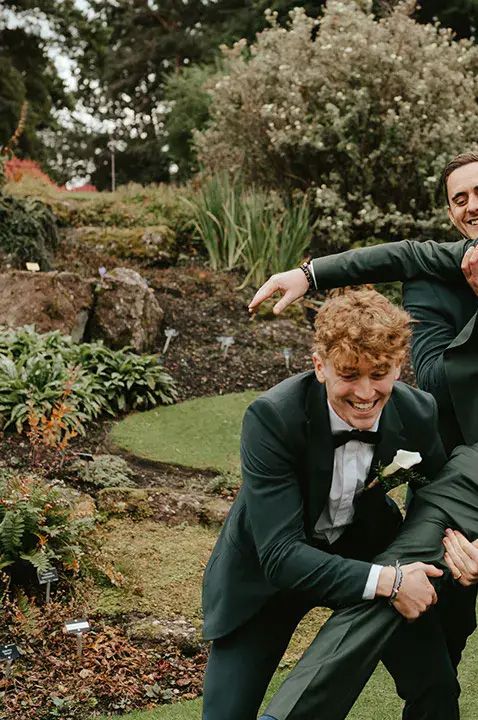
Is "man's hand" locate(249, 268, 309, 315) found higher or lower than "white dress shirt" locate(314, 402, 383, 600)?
higher

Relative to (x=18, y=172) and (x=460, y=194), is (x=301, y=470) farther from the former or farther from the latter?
(x=18, y=172)

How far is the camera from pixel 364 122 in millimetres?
10219

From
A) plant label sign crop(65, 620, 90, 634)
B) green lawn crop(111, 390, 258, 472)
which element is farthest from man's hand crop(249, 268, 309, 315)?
green lawn crop(111, 390, 258, 472)

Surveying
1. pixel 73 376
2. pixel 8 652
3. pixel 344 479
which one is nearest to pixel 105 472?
pixel 73 376

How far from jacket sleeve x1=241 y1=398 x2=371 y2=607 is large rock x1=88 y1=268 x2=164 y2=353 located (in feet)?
17.5

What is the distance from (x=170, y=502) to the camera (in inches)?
202

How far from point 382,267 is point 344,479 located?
2.85 ft

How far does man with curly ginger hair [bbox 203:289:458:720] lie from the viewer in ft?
7.75

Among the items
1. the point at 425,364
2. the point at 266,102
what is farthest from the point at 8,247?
the point at 425,364

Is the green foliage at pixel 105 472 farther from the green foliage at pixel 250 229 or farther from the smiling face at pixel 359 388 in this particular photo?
the green foliage at pixel 250 229

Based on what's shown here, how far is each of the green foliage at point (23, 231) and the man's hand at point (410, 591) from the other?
286 inches

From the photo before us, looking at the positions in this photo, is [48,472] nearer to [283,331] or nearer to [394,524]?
[394,524]

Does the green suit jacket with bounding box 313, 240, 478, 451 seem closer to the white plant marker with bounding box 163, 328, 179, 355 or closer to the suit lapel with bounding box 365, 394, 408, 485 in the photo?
the suit lapel with bounding box 365, 394, 408, 485

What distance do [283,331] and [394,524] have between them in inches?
244
